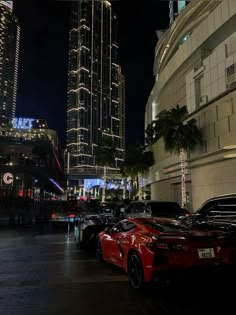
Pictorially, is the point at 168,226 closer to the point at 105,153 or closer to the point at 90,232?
the point at 90,232

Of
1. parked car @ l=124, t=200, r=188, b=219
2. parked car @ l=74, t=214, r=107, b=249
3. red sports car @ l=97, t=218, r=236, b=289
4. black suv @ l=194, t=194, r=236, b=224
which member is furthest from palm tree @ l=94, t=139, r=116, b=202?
red sports car @ l=97, t=218, r=236, b=289

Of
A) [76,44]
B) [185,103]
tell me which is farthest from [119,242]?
[76,44]

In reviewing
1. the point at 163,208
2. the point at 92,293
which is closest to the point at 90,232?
the point at 163,208

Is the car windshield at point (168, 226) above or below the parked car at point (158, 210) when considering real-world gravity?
below

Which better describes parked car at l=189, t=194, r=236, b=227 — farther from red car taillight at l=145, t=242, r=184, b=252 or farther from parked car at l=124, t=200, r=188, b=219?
parked car at l=124, t=200, r=188, b=219

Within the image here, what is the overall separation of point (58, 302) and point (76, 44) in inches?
6323

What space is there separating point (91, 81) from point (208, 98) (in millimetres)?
123016

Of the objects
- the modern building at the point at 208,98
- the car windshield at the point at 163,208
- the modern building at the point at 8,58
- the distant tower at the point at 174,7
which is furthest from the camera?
the modern building at the point at 8,58

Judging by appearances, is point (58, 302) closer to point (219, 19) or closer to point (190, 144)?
point (190, 144)

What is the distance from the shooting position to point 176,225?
7.38 meters

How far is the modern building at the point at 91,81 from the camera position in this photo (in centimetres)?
15138

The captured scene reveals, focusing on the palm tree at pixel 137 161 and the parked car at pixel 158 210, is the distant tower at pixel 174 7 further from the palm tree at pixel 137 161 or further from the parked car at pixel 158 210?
the parked car at pixel 158 210

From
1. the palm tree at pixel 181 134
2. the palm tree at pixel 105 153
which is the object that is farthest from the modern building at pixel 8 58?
the palm tree at pixel 181 134

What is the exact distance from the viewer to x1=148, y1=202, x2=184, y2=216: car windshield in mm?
15030
